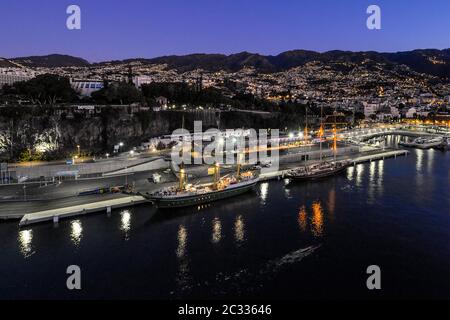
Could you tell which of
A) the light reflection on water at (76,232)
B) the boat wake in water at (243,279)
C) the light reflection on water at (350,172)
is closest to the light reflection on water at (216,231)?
the boat wake in water at (243,279)

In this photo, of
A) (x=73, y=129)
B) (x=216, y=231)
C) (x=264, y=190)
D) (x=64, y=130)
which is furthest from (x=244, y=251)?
(x=73, y=129)

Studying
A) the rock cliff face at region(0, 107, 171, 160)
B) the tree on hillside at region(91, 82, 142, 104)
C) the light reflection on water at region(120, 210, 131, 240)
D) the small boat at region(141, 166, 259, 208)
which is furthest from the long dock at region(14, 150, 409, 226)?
the tree on hillside at region(91, 82, 142, 104)

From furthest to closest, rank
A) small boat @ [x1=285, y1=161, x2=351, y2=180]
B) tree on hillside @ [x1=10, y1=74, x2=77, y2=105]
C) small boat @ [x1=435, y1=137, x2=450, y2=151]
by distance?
small boat @ [x1=435, y1=137, x2=450, y2=151] → tree on hillside @ [x1=10, y1=74, x2=77, y2=105] → small boat @ [x1=285, y1=161, x2=351, y2=180]

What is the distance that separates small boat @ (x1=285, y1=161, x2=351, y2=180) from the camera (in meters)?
27.8

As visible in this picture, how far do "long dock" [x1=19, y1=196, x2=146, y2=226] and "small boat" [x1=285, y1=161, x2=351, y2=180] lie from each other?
11.6m

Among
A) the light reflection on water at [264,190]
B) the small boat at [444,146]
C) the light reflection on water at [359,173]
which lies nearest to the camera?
the light reflection on water at [264,190]

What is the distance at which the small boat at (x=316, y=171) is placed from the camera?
2779 centimetres

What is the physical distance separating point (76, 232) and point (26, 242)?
189cm

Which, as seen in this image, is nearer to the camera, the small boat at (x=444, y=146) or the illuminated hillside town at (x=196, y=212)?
the illuminated hillside town at (x=196, y=212)

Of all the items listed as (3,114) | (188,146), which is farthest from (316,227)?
(3,114)

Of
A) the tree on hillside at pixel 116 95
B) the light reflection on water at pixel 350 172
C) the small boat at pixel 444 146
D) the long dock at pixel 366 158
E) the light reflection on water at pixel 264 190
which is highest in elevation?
the tree on hillside at pixel 116 95

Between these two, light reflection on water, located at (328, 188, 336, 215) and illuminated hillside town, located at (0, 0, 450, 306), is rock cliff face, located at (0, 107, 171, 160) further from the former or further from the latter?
light reflection on water, located at (328, 188, 336, 215)

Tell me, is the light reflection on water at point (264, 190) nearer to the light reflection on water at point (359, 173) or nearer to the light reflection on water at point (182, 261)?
the light reflection on water at point (359, 173)

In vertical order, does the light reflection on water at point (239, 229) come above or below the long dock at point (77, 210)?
below
